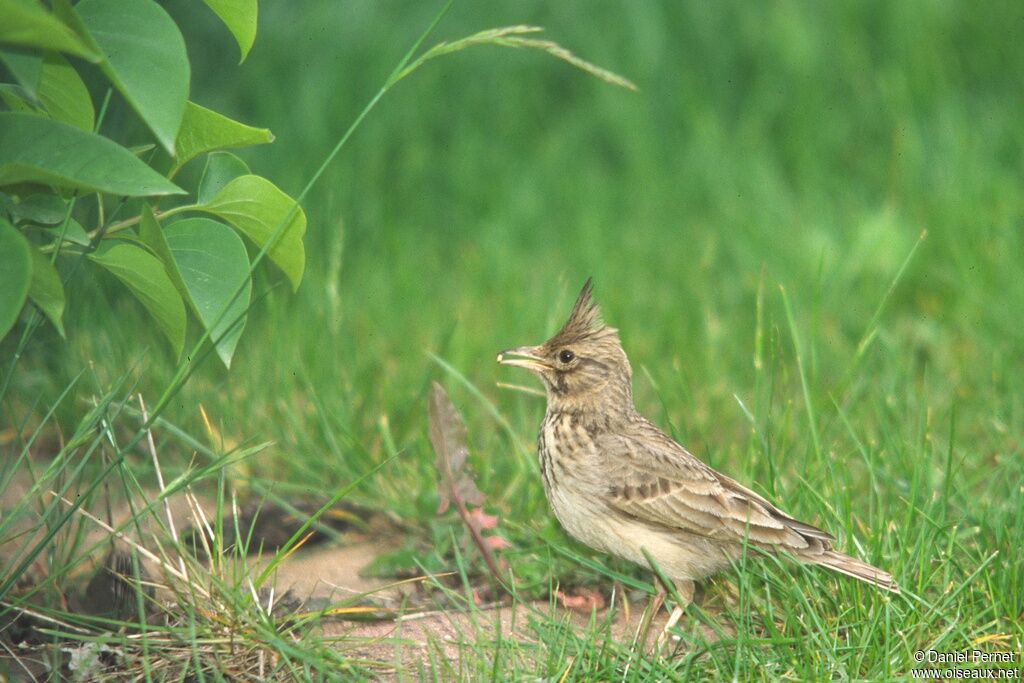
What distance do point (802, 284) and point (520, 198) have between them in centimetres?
185

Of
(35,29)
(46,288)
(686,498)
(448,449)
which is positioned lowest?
(448,449)

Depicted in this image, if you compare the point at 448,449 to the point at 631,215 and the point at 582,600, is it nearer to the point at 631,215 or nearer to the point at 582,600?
the point at 582,600

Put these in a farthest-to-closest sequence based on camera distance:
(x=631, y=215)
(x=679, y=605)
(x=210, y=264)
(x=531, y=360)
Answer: (x=631, y=215) → (x=531, y=360) → (x=679, y=605) → (x=210, y=264)

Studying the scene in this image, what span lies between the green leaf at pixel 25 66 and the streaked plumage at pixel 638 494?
1.99m

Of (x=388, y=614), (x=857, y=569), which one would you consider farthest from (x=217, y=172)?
(x=857, y=569)

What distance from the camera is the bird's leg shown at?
370 cm

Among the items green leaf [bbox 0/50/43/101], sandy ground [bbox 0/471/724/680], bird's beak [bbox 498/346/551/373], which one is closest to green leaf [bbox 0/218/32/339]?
green leaf [bbox 0/50/43/101]

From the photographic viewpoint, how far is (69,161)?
2.78 meters

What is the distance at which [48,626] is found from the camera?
3.67m

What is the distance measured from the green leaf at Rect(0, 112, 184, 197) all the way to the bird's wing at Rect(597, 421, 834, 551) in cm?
188

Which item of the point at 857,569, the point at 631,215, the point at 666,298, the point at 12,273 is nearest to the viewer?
Answer: the point at 12,273

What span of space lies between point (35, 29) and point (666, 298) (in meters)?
4.40

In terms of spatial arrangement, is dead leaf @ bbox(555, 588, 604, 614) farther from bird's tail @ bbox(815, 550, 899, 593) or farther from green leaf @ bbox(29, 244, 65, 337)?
green leaf @ bbox(29, 244, 65, 337)

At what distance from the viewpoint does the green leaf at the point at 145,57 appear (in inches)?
107
